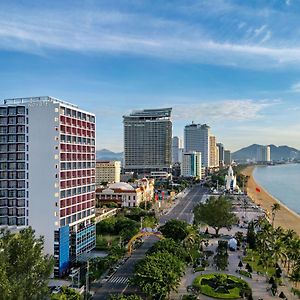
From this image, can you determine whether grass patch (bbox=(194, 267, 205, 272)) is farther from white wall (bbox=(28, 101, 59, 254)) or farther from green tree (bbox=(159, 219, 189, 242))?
white wall (bbox=(28, 101, 59, 254))

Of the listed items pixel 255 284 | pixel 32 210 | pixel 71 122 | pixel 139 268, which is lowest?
pixel 255 284

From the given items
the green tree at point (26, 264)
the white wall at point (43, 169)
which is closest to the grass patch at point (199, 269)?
the white wall at point (43, 169)

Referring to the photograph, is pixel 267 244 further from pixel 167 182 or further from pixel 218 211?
pixel 167 182

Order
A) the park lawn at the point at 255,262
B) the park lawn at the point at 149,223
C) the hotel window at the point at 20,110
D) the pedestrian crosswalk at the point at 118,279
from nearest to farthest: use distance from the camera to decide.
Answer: the pedestrian crosswalk at the point at 118,279 < the hotel window at the point at 20,110 < the park lawn at the point at 255,262 < the park lawn at the point at 149,223

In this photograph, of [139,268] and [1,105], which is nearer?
[139,268]

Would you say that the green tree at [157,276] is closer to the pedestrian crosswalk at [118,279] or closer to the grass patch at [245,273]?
the pedestrian crosswalk at [118,279]

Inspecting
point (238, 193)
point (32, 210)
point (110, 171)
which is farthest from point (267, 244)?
point (110, 171)

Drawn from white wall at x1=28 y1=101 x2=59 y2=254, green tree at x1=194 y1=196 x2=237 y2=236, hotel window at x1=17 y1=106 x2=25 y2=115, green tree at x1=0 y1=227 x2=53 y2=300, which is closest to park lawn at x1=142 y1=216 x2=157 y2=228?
green tree at x1=194 y1=196 x2=237 y2=236
